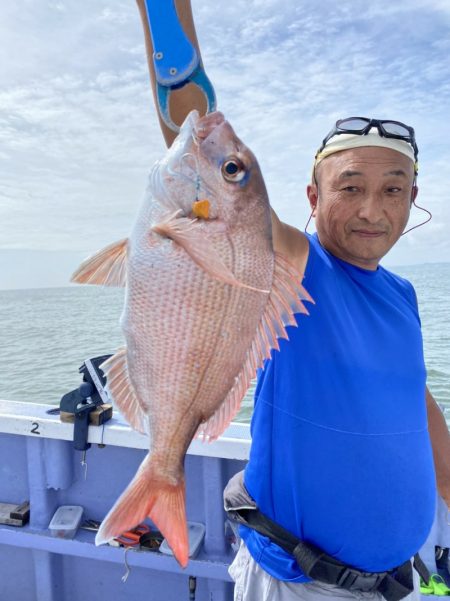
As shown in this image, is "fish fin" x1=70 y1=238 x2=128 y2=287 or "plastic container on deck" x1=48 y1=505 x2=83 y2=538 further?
"plastic container on deck" x1=48 y1=505 x2=83 y2=538

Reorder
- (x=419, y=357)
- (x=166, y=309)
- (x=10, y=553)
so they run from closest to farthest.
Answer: (x=166, y=309)
(x=419, y=357)
(x=10, y=553)

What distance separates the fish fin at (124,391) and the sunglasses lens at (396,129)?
1.32 meters

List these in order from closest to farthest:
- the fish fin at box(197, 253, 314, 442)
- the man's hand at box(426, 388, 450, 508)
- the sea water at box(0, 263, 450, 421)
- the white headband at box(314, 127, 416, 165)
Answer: the fish fin at box(197, 253, 314, 442) → the white headband at box(314, 127, 416, 165) → the man's hand at box(426, 388, 450, 508) → the sea water at box(0, 263, 450, 421)

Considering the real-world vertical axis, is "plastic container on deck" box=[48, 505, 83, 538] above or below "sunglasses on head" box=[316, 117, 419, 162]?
below

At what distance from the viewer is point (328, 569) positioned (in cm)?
155

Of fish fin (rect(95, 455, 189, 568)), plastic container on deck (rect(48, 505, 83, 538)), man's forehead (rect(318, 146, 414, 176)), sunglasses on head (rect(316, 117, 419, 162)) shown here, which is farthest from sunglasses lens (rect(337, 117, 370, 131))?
plastic container on deck (rect(48, 505, 83, 538))

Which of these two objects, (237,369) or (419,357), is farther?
(419,357)

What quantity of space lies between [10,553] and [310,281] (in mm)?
2564

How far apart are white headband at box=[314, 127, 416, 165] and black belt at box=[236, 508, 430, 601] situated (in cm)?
136

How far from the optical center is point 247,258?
4.09ft

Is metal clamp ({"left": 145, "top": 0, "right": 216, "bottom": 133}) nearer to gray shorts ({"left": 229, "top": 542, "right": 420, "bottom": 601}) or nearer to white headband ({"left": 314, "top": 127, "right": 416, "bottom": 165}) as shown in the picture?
white headband ({"left": 314, "top": 127, "right": 416, "bottom": 165})

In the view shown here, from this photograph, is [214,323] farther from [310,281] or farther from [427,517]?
[427,517]

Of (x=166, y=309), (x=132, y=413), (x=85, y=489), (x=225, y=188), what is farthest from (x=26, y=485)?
(x=225, y=188)

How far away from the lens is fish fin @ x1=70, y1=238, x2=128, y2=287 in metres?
1.23
